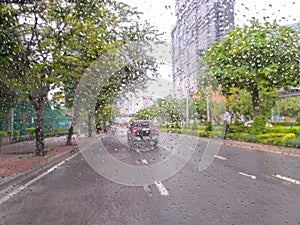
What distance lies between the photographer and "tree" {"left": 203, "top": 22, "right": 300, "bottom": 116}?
66.7ft

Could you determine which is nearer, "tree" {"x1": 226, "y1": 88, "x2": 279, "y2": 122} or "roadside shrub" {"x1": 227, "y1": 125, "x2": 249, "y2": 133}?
"roadside shrub" {"x1": 227, "y1": 125, "x2": 249, "y2": 133}

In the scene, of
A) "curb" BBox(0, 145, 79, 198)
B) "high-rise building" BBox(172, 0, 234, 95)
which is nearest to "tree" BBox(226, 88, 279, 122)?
"high-rise building" BBox(172, 0, 234, 95)

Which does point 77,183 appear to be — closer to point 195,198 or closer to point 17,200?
point 17,200

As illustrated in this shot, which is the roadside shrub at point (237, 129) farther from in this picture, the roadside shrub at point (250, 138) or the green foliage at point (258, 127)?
the roadside shrub at point (250, 138)

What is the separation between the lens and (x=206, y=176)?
8.73 metres

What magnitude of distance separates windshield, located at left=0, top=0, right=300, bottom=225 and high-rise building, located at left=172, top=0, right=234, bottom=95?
89mm

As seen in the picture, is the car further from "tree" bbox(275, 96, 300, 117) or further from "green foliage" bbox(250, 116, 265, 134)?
"tree" bbox(275, 96, 300, 117)

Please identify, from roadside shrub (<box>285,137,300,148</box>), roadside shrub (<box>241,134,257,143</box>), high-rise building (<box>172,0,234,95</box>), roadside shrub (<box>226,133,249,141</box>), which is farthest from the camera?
roadside shrub (<box>226,133,249,141</box>)

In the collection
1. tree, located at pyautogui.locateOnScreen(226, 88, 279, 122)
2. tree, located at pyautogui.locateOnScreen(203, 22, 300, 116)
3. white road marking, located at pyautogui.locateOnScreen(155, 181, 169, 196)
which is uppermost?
tree, located at pyautogui.locateOnScreen(203, 22, 300, 116)

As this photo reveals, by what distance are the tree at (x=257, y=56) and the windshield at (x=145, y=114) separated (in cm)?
8

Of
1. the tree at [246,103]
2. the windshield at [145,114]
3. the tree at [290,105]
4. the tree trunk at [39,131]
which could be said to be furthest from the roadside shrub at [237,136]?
the tree at [290,105]

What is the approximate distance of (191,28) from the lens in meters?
18.2

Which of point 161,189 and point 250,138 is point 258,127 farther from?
point 161,189

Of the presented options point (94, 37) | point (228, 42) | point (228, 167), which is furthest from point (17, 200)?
point (228, 42)
